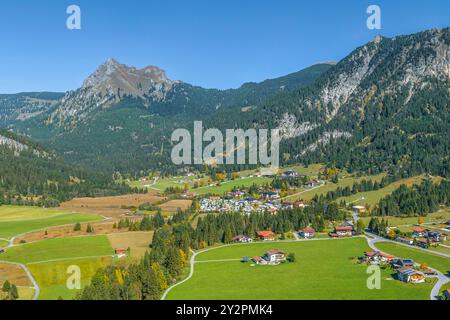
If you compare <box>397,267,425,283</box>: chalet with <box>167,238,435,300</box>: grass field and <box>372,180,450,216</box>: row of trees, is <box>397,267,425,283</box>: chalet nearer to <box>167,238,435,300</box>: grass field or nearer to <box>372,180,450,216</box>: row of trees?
<box>167,238,435,300</box>: grass field

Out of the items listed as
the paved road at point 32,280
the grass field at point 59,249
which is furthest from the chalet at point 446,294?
the grass field at point 59,249

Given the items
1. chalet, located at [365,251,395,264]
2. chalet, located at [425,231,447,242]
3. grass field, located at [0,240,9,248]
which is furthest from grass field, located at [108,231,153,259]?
chalet, located at [425,231,447,242]

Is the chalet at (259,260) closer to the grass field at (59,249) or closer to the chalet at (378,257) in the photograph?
the chalet at (378,257)

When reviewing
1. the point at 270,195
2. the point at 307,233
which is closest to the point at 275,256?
Result: the point at 307,233

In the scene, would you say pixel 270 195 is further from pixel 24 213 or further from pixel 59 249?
pixel 59 249

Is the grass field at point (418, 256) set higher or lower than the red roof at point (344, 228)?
lower
